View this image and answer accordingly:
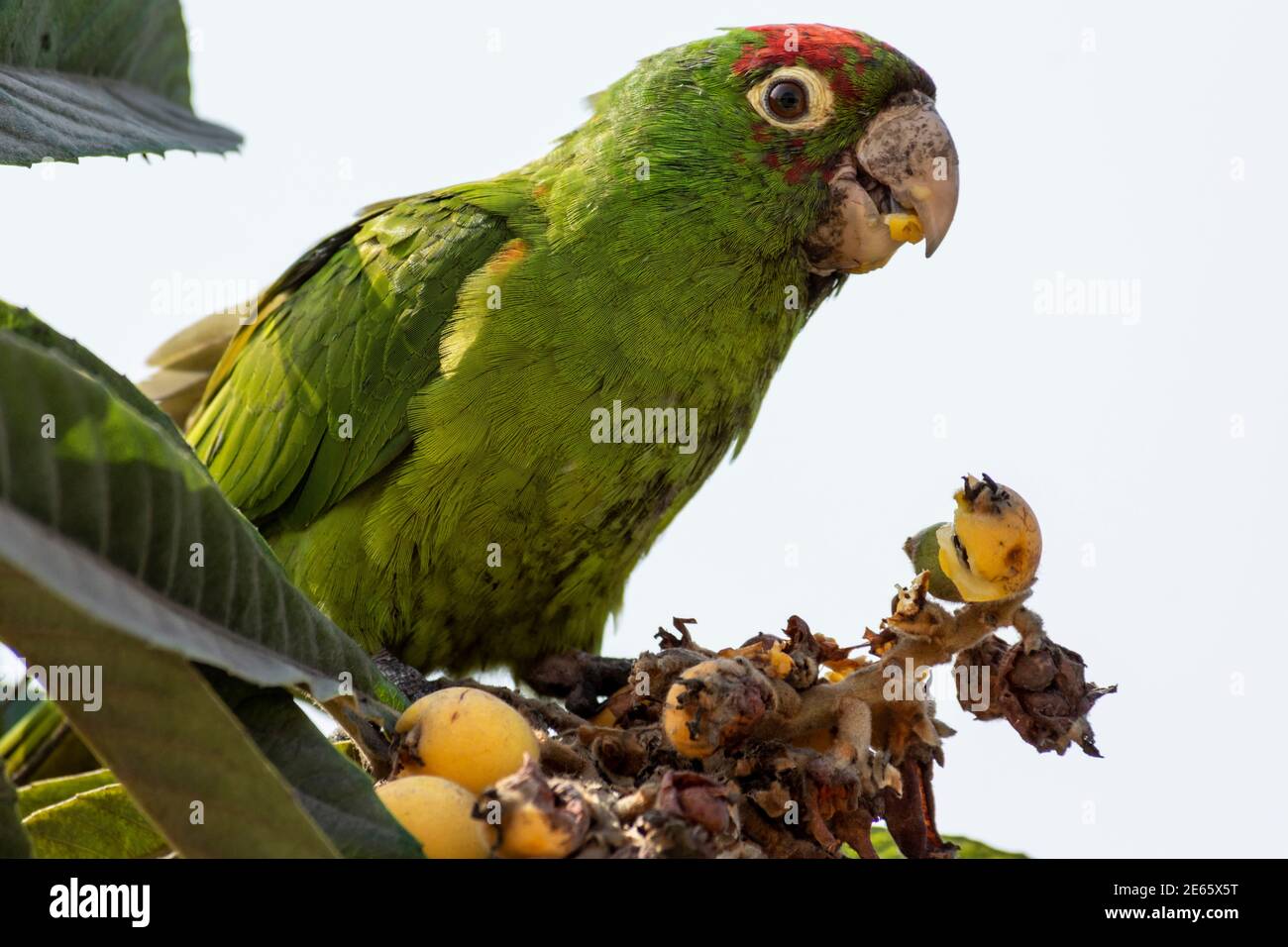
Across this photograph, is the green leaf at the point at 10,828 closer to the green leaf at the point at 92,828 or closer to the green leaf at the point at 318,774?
the green leaf at the point at 318,774

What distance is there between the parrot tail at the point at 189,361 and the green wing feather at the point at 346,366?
37 cm

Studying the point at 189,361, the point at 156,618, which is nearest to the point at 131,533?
the point at 156,618

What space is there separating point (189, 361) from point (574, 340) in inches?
61.6

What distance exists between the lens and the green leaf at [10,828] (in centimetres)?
133

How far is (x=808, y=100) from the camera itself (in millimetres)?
3471

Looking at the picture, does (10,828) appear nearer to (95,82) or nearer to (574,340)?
(95,82)

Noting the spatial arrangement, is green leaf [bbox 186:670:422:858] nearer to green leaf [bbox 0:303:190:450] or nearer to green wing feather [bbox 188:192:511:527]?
green leaf [bbox 0:303:190:450]

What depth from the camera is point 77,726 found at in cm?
131

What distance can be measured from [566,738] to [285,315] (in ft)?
7.45

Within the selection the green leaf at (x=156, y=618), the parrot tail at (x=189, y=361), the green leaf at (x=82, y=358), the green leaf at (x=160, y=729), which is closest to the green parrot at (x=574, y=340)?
the parrot tail at (x=189, y=361)

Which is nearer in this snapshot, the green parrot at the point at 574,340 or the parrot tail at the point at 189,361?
the green parrot at the point at 574,340

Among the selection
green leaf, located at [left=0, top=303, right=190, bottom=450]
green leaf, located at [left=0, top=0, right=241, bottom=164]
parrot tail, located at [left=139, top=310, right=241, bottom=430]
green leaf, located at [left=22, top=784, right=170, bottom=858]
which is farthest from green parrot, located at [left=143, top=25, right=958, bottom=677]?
green leaf, located at [left=0, top=303, right=190, bottom=450]
